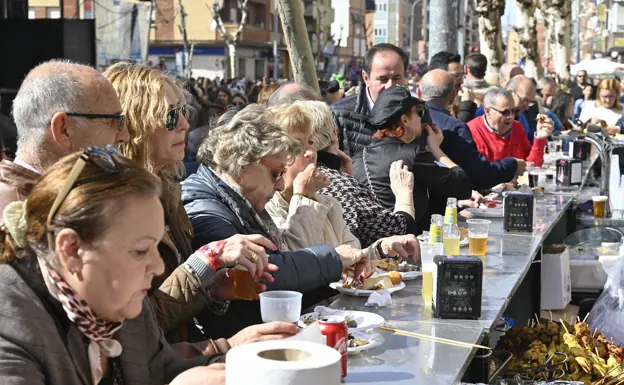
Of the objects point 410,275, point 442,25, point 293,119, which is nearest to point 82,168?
point 410,275

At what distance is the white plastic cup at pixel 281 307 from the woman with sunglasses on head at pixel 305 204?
133cm

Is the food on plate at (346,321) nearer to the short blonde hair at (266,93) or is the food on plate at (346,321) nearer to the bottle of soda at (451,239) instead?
the bottle of soda at (451,239)

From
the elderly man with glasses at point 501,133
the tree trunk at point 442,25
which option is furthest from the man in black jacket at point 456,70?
the elderly man with glasses at point 501,133

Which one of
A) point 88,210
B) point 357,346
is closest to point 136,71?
point 357,346

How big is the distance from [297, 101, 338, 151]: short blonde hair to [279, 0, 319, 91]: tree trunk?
10.9ft

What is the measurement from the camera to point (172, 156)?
158 inches

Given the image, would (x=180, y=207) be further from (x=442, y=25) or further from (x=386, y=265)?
(x=442, y=25)

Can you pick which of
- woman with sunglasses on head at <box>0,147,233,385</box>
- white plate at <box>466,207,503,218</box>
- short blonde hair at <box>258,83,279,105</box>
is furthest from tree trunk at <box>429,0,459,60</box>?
woman with sunglasses on head at <box>0,147,233,385</box>

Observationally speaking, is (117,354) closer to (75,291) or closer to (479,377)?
(75,291)

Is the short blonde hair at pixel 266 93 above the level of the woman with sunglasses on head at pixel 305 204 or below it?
above

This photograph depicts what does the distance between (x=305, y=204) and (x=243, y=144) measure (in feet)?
2.28

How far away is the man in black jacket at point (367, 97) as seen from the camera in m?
7.30

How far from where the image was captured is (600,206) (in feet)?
25.8

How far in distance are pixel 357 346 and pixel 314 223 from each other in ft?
4.90
